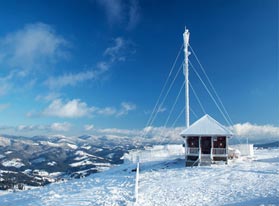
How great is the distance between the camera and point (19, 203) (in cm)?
2767

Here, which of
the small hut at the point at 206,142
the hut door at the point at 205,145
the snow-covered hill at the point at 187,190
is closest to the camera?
the snow-covered hill at the point at 187,190

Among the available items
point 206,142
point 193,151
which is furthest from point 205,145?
point 193,151

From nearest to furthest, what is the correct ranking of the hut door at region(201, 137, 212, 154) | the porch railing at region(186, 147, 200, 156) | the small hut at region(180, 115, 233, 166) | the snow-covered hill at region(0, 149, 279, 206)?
the snow-covered hill at region(0, 149, 279, 206) < the small hut at region(180, 115, 233, 166) < the porch railing at region(186, 147, 200, 156) < the hut door at region(201, 137, 212, 154)

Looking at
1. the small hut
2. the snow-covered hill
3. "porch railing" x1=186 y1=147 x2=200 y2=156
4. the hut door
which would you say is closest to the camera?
the snow-covered hill

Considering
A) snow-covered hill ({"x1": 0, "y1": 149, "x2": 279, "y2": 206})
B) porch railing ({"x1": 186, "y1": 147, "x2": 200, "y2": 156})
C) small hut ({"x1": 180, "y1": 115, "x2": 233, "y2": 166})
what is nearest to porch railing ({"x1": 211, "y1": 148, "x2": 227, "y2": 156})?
small hut ({"x1": 180, "y1": 115, "x2": 233, "y2": 166})

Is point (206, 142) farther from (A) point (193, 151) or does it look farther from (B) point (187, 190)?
(B) point (187, 190)

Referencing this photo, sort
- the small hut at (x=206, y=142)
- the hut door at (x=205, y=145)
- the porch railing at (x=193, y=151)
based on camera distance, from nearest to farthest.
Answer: the small hut at (x=206, y=142), the porch railing at (x=193, y=151), the hut door at (x=205, y=145)

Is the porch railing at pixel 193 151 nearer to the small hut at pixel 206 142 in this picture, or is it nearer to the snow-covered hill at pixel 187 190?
the small hut at pixel 206 142

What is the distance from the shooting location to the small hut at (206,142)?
125ft

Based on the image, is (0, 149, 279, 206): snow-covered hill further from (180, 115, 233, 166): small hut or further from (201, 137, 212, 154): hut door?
(201, 137, 212, 154): hut door

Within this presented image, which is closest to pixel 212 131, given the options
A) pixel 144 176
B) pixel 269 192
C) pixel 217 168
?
pixel 217 168

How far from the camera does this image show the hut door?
40.3m

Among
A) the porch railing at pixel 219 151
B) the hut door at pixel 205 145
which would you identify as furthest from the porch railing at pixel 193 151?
the hut door at pixel 205 145

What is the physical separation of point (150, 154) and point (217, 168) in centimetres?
1461
